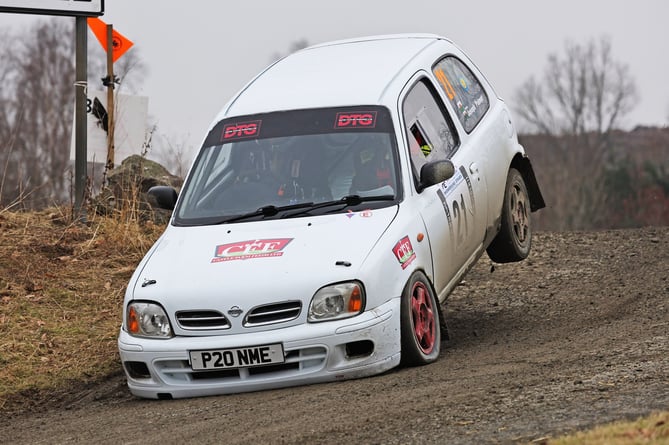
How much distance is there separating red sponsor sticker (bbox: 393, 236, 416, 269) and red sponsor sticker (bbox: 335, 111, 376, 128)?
115 centimetres

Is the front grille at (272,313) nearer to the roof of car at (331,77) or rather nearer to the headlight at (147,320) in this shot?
the headlight at (147,320)

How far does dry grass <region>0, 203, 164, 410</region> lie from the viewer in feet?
31.3

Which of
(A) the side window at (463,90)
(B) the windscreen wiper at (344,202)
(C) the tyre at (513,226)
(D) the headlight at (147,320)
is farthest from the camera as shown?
(C) the tyre at (513,226)

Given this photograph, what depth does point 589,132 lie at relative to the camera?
93500 mm

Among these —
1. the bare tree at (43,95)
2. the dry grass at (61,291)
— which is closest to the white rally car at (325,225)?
the dry grass at (61,291)

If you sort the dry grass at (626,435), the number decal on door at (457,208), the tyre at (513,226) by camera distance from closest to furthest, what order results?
the dry grass at (626,435) → the number decal on door at (457,208) → the tyre at (513,226)

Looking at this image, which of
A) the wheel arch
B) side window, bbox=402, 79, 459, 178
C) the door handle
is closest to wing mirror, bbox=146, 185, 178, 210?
side window, bbox=402, 79, 459, 178

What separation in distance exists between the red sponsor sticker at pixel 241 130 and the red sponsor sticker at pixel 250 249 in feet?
4.25

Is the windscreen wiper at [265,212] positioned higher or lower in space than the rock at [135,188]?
higher

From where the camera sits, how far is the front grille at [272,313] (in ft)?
24.6

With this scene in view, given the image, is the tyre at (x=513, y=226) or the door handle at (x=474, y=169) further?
the tyre at (x=513, y=226)

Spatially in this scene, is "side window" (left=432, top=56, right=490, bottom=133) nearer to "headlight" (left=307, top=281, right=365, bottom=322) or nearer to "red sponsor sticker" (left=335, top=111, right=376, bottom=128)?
"red sponsor sticker" (left=335, top=111, right=376, bottom=128)

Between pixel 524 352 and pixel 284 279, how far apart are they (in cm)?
173

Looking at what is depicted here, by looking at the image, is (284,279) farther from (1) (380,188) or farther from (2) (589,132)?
(2) (589,132)
